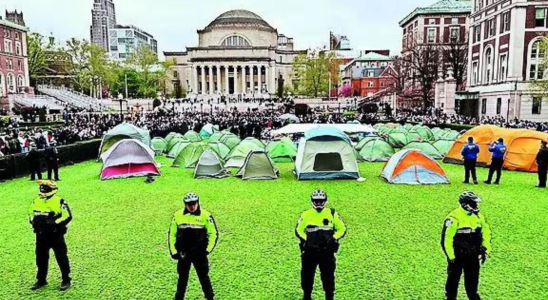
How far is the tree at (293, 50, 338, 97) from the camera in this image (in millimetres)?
73750

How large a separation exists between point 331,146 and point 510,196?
5.97 meters

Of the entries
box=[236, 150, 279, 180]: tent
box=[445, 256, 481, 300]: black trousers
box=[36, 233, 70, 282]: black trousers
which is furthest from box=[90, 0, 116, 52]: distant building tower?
box=[445, 256, 481, 300]: black trousers

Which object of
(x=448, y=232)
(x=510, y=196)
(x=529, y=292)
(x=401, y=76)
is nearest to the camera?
(x=448, y=232)

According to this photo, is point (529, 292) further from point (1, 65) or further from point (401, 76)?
Result: point (1, 65)

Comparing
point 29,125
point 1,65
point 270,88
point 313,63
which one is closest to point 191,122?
point 29,125

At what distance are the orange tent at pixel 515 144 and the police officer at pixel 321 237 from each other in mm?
14840

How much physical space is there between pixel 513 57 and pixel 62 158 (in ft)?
123

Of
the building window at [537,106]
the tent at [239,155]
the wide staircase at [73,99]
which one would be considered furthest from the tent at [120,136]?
the wide staircase at [73,99]

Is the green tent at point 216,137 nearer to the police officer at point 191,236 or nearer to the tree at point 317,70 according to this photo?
the police officer at point 191,236

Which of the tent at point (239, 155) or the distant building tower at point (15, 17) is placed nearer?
the tent at point (239, 155)

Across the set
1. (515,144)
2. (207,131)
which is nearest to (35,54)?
(207,131)

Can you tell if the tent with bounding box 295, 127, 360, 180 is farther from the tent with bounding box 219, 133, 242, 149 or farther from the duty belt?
the duty belt

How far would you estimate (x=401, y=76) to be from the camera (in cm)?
5538

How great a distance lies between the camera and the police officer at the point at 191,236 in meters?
5.66
